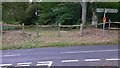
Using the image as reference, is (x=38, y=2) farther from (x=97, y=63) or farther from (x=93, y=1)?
(x=97, y=63)

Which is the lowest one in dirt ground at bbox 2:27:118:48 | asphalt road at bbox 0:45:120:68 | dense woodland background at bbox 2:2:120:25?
asphalt road at bbox 0:45:120:68

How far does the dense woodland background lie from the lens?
3394cm

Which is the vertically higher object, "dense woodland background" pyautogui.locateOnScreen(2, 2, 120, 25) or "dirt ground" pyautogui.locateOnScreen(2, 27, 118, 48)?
"dense woodland background" pyautogui.locateOnScreen(2, 2, 120, 25)

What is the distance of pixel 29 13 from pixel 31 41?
63.4 ft


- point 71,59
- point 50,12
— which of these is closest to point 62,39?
point 71,59

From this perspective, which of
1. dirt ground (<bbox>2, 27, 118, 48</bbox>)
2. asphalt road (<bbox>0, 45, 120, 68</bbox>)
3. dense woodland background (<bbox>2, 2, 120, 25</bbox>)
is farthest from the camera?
dense woodland background (<bbox>2, 2, 120, 25</bbox>)

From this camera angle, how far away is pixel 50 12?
124ft

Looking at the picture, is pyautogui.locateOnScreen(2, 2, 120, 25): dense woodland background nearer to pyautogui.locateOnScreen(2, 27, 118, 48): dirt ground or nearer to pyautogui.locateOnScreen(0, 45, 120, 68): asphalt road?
Answer: pyautogui.locateOnScreen(2, 27, 118, 48): dirt ground

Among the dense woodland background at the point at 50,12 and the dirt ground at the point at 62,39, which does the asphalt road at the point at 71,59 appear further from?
the dense woodland background at the point at 50,12

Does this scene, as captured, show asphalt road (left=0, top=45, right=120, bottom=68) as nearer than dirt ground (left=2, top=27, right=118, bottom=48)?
→ Yes

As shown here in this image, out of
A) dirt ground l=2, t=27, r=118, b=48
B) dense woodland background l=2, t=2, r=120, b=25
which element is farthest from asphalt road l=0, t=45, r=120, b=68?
dense woodland background l=2, t=2, r=120, b=25

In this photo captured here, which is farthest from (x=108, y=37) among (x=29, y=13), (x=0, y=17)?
(x=29, y=13)

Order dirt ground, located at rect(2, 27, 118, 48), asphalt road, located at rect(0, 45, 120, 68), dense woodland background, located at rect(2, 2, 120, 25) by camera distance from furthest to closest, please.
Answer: dense woodland background, located at rect(2, 2, 120, 25)
dirt ground, located at rect(2, 27, 118, 48)
asphalt road, located at rect(0, 45, 120, 68)

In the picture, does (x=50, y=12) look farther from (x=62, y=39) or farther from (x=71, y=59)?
(x=71, y=59)
